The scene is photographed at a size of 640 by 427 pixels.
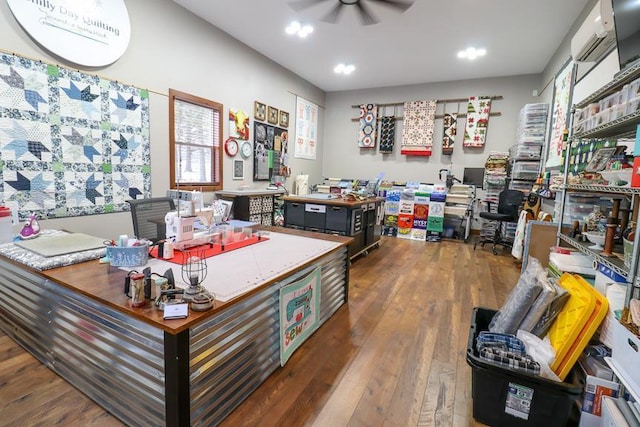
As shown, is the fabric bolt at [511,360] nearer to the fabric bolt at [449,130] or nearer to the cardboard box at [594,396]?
the cardboard box at [594,396]

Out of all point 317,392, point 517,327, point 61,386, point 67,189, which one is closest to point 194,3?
point 67,189

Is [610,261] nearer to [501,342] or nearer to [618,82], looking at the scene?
[501,342]

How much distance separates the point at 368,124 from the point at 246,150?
10.4 feet

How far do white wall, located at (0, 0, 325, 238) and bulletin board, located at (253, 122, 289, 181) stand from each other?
252 mm

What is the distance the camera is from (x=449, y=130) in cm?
618

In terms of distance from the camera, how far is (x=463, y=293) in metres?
3.07

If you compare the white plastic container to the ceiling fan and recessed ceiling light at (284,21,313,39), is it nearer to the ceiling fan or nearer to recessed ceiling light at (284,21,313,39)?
the ceiling fan

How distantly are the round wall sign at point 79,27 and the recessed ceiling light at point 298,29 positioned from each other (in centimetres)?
196

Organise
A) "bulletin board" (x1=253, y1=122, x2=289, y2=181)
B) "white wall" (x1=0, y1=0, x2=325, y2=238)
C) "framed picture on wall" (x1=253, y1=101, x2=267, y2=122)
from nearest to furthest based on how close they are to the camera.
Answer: "white wall" (x1=0, y1=0, x2=325, y2=238) → "framed picture on wall" (x1=253, y1=101, x2=267, y2=122) → "bulletin board" (x1=253, y1=122, x2=289, y2=181)

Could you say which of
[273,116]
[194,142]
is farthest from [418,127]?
[194,142]

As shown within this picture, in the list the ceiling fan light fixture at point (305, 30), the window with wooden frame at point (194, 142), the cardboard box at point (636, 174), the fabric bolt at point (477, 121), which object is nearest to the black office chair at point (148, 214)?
the window with wooden frame at point (194, 142)

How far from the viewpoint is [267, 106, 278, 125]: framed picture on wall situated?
18.1ft

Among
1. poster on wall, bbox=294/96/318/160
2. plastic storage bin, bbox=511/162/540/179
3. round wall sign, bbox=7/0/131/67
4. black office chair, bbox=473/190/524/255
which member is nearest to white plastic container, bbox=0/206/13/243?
round wall sign, bbox=7/0/131/67

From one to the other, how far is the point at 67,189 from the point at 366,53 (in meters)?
4.50
